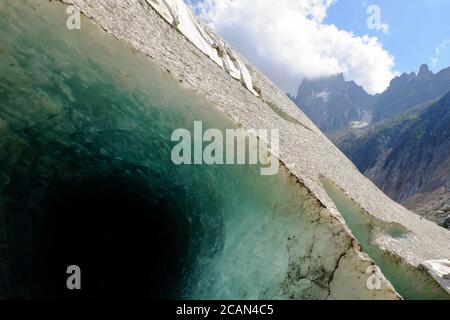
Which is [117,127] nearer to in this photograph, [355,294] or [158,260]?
[158,260]

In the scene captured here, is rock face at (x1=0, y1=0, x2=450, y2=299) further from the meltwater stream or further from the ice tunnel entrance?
the ice tunnel entrance

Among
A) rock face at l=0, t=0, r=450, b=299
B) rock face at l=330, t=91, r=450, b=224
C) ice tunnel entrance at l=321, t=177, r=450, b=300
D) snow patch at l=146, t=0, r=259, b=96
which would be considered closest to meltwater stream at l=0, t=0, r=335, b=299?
rock face at l=0, t=0, r=450, b=299

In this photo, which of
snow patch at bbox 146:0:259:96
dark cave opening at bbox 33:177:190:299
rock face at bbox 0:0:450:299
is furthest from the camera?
snow patch at bbox 146:0:259:96

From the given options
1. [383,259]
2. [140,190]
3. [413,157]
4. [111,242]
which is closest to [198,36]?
[140,190]

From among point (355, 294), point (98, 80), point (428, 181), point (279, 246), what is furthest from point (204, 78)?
point (428, 181)

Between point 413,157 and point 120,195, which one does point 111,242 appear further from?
point 413,157

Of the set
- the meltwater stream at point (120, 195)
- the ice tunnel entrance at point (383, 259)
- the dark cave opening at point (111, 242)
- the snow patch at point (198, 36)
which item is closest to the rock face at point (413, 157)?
the snow patch at point (198, 36)
